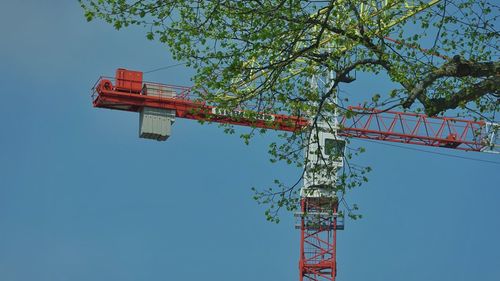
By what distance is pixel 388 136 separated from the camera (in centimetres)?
8175

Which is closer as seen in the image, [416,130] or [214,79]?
[214,79]

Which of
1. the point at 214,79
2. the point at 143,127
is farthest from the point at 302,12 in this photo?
the point at 143,127

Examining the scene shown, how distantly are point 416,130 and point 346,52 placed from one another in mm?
59413

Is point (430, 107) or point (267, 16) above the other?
point (267, 16)

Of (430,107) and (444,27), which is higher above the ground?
(444,27)

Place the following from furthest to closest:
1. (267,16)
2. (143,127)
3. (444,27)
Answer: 1. (143,127)
2. (444,27)
3. (267,16)

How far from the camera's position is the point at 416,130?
82.8 metres

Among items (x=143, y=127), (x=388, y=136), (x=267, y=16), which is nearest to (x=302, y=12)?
(x=267, y=16)

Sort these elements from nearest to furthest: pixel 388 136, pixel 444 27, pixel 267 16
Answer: pixel 267 16 → pixel 444 27 → pixel 388 136

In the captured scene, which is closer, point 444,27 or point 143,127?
point 444,27

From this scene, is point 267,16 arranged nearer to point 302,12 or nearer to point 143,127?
point 302,12

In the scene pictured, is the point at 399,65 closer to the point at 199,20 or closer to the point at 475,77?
the point at 475,77

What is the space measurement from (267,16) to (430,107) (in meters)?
4.09

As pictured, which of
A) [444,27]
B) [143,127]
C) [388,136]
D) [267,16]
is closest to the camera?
[267,16]
